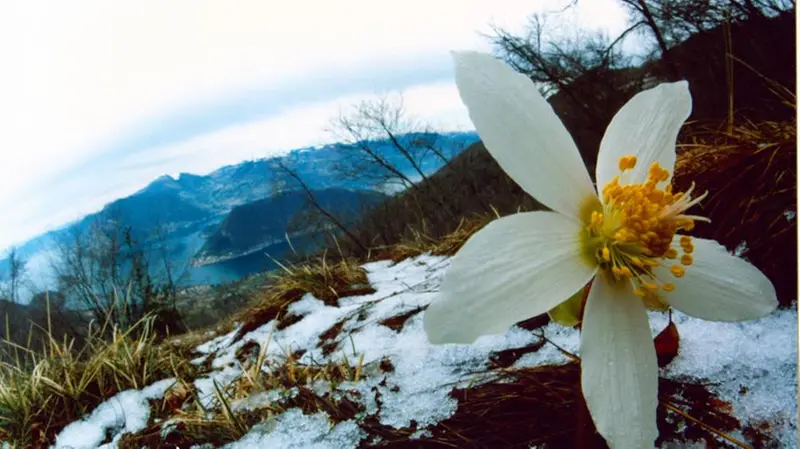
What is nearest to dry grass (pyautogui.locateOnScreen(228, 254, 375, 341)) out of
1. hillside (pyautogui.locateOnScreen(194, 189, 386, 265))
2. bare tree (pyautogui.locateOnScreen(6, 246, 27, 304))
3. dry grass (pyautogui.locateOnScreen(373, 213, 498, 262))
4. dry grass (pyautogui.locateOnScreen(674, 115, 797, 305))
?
dry grass (pyautogui.locateOnScreen(373, 213, 498, 262))

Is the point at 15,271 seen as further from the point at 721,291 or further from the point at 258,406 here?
the point at 721,291

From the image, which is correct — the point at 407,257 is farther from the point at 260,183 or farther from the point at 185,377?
the point at 185,377

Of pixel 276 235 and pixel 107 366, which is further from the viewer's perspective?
pixel 276 235

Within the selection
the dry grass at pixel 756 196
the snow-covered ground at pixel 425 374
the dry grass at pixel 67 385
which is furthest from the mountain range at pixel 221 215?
the dry grass at pixel 756 196

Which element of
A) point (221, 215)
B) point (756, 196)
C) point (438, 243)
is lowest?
point (438, 243)

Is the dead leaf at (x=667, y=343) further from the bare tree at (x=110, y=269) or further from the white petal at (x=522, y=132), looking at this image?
the bare tree at (x=110, y=269)

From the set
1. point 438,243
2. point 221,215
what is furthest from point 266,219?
point 438,243

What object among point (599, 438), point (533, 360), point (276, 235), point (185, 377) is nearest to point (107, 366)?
point (185, 377)
